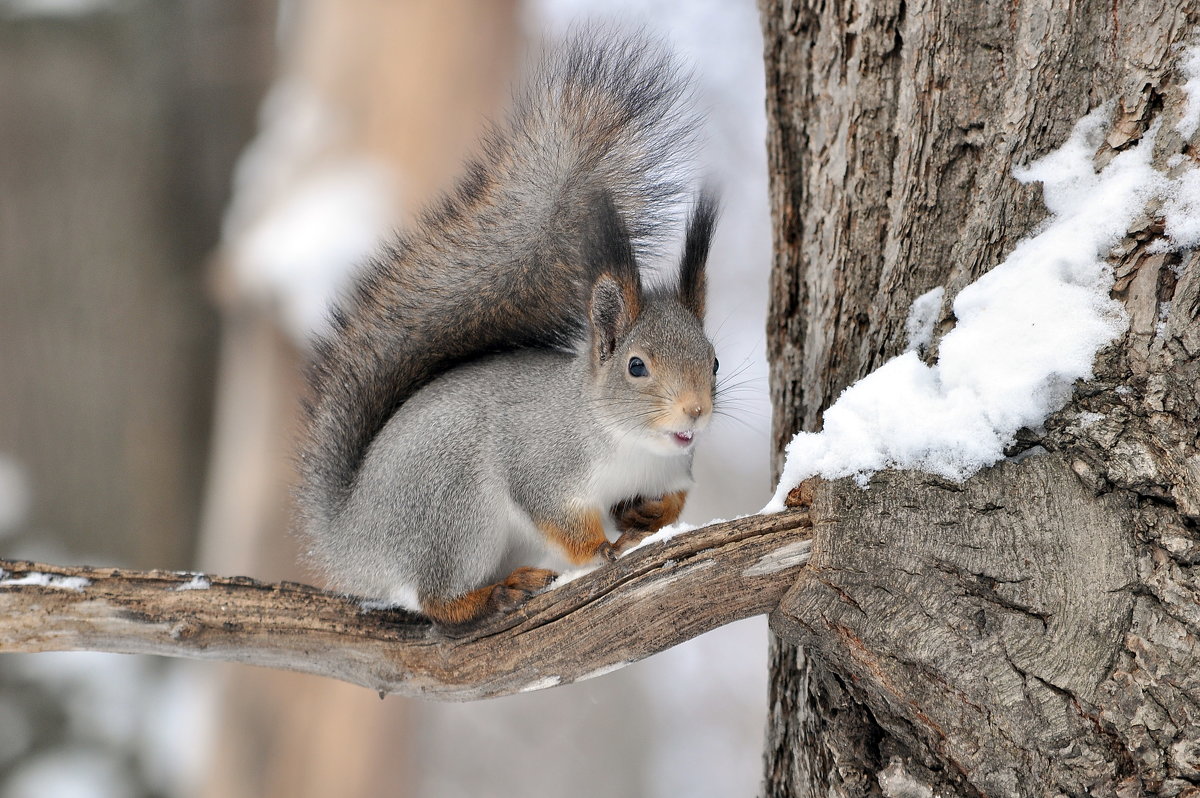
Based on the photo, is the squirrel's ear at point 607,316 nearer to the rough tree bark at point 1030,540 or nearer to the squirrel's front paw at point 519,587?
the squirrel's front paw at point 519,587

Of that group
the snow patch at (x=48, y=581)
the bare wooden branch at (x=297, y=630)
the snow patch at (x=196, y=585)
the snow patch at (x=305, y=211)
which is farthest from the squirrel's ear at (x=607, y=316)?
the snow patch at (x=305, y=211)

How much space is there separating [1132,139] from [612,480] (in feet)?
2.58

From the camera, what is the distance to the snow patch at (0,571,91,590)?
4.22 ft

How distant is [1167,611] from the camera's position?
37.7 inches

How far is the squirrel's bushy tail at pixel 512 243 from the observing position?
130 centimetres

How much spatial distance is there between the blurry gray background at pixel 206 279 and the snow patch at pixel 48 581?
0.91 meters

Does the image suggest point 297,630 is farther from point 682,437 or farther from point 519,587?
point 682,437

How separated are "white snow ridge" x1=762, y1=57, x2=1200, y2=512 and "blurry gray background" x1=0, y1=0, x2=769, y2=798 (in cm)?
117

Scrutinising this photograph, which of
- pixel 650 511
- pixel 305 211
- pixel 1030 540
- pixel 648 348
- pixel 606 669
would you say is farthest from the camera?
pixel 305 211

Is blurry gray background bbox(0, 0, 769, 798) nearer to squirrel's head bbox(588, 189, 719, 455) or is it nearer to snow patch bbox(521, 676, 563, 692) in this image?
squirrel's head bbox(588, 189, 719, 455)

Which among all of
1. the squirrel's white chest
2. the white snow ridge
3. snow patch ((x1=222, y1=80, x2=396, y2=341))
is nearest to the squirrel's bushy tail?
the squirrel's white chest

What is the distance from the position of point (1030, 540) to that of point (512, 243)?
2.59 feet

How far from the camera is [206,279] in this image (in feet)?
11.7

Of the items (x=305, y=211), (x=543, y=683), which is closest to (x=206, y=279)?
(x=305, y=211)
